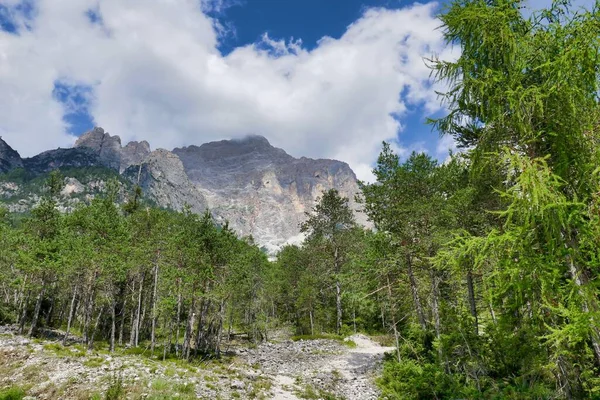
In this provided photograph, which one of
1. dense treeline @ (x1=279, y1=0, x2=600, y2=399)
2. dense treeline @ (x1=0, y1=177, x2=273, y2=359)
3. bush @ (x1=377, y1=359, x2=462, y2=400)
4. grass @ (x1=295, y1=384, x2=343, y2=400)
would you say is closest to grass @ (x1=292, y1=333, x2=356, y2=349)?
dense treeline @ (x1=0, y1=177, x2=273, y2=359)

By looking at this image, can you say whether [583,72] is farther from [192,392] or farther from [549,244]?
[192,392]

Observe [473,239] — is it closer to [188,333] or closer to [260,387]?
[260,387]

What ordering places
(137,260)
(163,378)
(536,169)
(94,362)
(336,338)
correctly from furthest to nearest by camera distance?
(336,338)
(137,260)
(94,362)
(163,378)
(536,169)

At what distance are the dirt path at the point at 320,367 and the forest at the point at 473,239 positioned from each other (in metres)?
2.03

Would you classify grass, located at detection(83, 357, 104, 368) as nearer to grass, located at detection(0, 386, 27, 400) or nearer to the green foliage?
the green foliage

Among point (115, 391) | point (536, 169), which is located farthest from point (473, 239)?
point (115, 391)

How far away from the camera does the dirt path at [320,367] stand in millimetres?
17906

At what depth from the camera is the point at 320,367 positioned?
24.9 meters

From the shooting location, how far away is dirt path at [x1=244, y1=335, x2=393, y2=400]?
58.7 ft

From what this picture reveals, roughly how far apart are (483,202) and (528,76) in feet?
37.9

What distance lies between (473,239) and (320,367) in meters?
21.7

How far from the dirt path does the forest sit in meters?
2.03

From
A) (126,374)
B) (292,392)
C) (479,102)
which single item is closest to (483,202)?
(479,102)

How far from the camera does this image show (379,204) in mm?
20281
